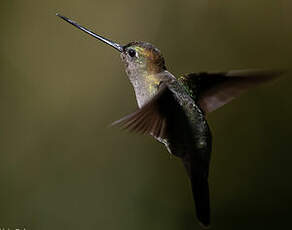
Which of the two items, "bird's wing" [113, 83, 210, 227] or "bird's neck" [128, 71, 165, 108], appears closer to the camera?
"bird's wing" [113, 83, 210, 227]

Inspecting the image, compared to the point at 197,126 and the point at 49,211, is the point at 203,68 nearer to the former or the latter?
the point at 49,211

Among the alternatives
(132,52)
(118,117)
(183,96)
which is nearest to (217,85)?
(183,96)

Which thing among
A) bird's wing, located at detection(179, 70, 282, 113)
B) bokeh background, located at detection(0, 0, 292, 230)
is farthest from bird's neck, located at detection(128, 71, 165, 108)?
→ bokeh background, located at detection(0, 0, 292, 230)

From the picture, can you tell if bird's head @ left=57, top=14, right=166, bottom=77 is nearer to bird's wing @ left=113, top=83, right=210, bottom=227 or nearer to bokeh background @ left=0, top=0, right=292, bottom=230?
bird's wing @ left=113, top=83, right=210, bottom=227

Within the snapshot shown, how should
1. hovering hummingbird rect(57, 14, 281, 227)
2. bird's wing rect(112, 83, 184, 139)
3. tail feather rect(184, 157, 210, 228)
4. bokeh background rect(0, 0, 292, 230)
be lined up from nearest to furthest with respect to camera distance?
bird's wing rect(112, 83, 184, 139)
hovering hummingbird rect(57, 14, 281, 227)
tail feather rect(184, 157, 210, 228)
bokeh background rect(0, 0, 292, 230)

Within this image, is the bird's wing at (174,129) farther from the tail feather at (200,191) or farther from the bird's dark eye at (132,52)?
the bird's dark eye at (132,52)

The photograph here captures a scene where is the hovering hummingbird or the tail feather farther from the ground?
the hovering hummingbird

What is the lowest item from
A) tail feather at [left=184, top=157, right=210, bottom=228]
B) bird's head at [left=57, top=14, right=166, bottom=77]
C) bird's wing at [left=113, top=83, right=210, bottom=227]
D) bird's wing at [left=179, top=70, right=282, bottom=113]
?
tail feather at [left=184, top=157, right=210, bottom=228]
